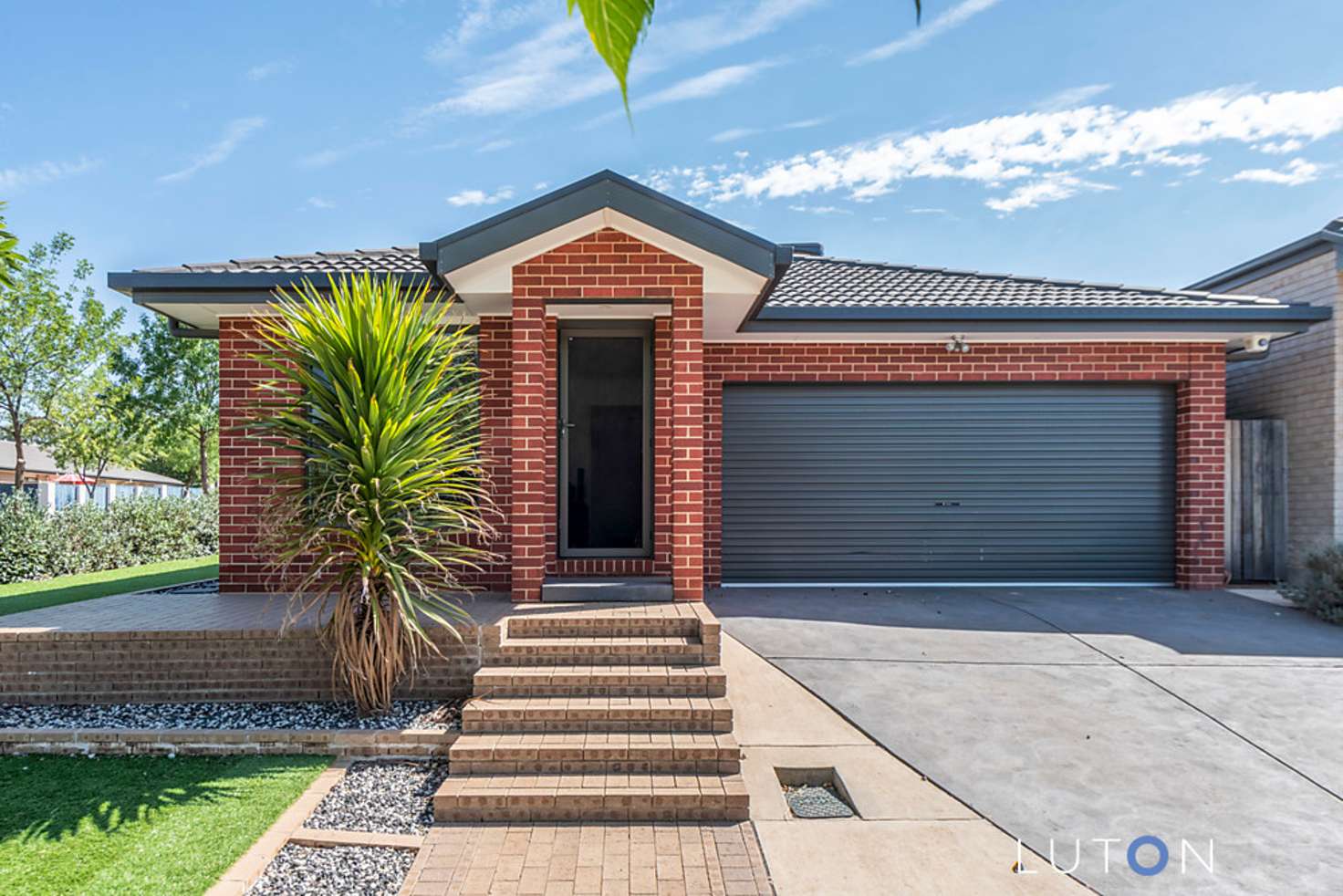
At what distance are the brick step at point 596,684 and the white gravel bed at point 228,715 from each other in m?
0.41

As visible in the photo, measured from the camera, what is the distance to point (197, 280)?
6.03m

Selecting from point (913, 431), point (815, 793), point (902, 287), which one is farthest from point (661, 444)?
point (902, 287)

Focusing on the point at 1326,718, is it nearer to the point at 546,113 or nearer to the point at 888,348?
the point at 888,348

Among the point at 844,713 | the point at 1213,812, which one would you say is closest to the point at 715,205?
the point at 844,713

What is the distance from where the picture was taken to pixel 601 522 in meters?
6.50

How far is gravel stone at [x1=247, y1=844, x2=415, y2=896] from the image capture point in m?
2.90

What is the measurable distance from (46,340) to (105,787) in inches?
652

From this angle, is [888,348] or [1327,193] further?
[1327,193]

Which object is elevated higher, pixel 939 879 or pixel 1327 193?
pixel 1327 193

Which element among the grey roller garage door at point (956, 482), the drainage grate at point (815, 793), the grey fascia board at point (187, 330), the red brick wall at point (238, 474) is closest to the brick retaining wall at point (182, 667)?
the red brick wall at point (238, 474)

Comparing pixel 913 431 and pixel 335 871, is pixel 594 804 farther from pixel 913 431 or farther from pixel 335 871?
pixel 913 431

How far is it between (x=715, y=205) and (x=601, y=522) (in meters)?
3.10

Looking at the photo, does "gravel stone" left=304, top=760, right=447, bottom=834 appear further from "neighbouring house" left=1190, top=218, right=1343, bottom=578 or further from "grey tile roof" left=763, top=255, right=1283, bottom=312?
"neighbouring house" left=1190, top=218, right=1343, bottom=578

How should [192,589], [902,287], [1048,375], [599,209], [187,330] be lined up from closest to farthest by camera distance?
[599,209], [192,589], [187,330], [1048,375], [902,287]
